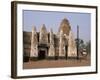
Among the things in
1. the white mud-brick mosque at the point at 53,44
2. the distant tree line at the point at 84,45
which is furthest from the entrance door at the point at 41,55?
the distant tree line at the point at 84,45

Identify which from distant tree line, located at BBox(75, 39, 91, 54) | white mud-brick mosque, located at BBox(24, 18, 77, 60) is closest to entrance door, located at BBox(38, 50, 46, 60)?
white mud-brick mosque, located at BBox(24, 18, 77, 60)

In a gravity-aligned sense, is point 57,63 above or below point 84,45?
below

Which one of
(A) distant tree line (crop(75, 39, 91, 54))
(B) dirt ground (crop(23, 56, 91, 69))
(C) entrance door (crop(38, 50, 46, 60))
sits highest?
(A) distant tree line (crop(75, 39, 91, 54))

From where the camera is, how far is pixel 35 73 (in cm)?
195

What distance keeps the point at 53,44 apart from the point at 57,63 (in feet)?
0.54

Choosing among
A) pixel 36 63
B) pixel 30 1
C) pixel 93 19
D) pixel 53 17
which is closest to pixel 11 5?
pixel 30 1

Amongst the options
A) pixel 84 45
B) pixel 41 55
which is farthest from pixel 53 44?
pixel 84 45

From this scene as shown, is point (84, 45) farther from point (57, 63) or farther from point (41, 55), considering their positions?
point (41, 55)

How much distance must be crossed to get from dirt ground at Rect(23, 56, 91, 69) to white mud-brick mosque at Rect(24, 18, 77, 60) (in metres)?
0.03

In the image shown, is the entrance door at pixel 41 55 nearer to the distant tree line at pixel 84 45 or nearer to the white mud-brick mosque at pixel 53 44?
the white mud-brick mosque at pixel 53 44

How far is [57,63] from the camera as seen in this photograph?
6.70 ft

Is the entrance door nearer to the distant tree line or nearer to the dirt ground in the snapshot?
the dirt ground

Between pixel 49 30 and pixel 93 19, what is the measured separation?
0.46m

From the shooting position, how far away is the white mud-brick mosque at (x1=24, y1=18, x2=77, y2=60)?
77.3 inches
